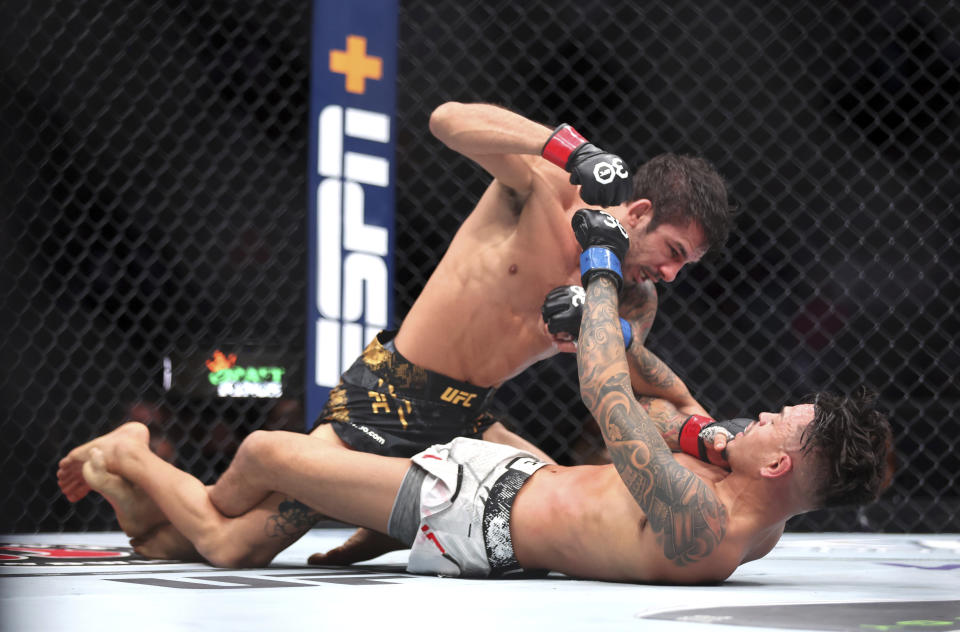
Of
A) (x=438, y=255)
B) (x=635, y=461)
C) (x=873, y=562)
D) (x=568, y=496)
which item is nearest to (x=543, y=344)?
(x=568, y=496)

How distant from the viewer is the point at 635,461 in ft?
3.95

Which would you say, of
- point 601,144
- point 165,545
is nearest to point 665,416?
point 165,545

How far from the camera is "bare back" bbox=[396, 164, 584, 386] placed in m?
1.65

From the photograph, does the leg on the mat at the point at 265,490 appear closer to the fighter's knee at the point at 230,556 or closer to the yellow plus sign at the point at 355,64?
the fighter's knee at the point at 230,556

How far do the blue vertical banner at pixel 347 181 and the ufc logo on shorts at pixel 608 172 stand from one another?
132cm

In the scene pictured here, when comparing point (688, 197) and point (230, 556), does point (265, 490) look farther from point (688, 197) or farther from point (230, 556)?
point (688, 197)

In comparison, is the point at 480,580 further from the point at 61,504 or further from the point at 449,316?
the point at 61,504

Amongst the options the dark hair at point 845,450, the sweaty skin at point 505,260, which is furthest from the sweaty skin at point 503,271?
the dark hair at point 845,450

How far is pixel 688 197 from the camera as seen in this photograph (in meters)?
1.59

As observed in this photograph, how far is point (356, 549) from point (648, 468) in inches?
26.6

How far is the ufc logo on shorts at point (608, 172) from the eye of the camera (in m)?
1.43

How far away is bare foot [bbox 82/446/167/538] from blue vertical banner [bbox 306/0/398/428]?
34.7 inches

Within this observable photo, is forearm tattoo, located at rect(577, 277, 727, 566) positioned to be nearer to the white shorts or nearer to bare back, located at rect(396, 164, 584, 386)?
the white shorts

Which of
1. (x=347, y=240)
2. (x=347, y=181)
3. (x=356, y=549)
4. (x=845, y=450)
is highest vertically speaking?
(x=347, y=181)
